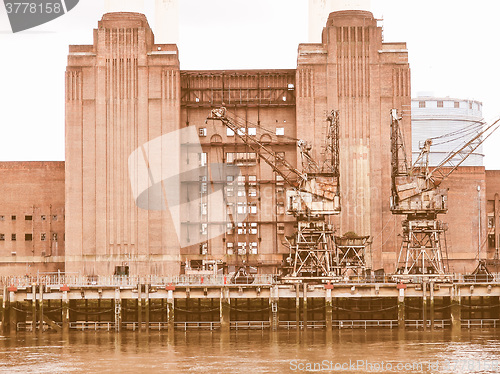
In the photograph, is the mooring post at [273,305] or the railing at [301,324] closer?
the mooring post at [273,305]

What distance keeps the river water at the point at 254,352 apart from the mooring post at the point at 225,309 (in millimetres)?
828

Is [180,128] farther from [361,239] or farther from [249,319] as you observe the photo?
[249,319]

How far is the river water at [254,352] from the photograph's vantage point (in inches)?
2247

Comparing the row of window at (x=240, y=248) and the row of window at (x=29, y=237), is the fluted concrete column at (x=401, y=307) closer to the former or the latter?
the row of window at (x=240, y=248)

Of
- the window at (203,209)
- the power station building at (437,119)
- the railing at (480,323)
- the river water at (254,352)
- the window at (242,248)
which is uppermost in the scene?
the power station building at (437,119)

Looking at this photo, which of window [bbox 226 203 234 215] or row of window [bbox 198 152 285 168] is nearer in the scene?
row of window [bbox 198 152 285 168]

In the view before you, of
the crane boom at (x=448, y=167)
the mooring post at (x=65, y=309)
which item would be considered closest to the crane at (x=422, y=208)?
the crane boom at (x=448, y=167)

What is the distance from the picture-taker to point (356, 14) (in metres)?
96.2

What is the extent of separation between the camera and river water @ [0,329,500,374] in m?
57.1

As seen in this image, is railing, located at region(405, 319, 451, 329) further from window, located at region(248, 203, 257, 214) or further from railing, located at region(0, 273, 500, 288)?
window, located at region(248, 203, 257, 214)

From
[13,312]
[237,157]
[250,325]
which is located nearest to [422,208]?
[250,325]

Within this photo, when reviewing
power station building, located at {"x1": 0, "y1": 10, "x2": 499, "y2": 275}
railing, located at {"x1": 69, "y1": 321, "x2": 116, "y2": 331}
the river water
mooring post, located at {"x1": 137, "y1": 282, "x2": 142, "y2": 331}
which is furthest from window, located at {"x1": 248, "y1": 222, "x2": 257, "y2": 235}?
the river water

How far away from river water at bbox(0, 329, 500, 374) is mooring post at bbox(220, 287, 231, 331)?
2.72 ft

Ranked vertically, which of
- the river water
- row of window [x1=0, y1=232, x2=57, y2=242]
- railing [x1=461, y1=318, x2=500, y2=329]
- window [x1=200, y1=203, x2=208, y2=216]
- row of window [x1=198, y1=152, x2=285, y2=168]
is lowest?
the river water
